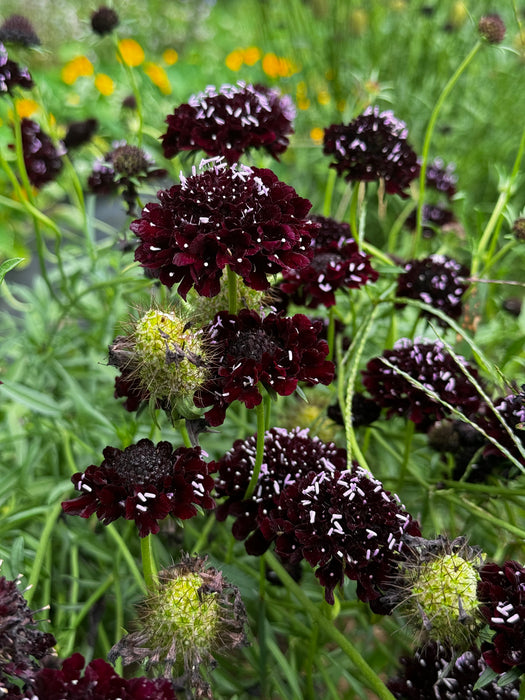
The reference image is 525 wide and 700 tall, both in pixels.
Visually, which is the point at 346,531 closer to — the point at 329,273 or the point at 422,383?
the point at 422,383

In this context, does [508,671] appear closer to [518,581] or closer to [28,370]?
[518,581]

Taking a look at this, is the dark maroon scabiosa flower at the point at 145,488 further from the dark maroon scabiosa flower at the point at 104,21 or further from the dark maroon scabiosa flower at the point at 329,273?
the dark maroon scabiosa flower at the point at 104,21

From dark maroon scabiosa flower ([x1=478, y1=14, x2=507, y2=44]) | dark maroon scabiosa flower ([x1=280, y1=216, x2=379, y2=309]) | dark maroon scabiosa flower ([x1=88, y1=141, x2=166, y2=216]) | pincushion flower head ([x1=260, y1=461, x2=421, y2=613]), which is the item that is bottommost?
pincushion flower head ([x1=260, y1=461, x2=421, y2=613])

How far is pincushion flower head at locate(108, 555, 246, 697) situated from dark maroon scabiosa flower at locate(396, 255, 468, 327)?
0.64m

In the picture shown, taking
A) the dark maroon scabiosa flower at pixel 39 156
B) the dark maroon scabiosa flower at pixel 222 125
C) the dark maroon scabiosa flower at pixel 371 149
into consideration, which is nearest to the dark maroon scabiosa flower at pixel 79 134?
the dark maroon scabiosa flower at pixel 39 156

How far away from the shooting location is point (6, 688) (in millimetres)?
619

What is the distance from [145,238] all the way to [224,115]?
0.39 meters

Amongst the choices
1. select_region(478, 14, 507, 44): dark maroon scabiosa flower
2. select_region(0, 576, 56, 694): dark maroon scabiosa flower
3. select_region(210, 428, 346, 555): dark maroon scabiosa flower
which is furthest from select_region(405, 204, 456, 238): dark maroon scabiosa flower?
select_region(0, 576, 56, 694): dark maroon scabiosa flower

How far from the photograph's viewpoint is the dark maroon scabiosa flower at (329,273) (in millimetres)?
1045

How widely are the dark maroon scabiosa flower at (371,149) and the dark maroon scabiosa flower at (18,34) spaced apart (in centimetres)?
66

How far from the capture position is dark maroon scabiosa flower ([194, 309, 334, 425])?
0.75 metres

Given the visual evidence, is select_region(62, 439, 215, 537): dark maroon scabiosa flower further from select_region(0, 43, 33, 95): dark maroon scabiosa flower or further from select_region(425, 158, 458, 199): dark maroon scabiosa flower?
select_region(425, 158, 458, 199): dark maroon scabiosa flower

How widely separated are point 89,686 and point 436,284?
848mm

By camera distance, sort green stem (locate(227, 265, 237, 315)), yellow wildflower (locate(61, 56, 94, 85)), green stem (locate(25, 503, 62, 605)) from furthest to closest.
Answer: yellow wildflower (locate(61, 56, 94, 85)) < green stem (locate(25, 503, 62, 605)) < green stem (locate(227, 265, 237, 315))
